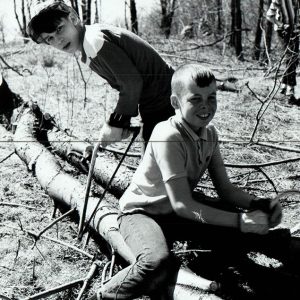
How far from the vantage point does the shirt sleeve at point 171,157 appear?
213 centimetres

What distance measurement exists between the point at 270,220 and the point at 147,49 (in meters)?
1.43

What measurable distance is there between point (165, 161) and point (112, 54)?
91 centimetres

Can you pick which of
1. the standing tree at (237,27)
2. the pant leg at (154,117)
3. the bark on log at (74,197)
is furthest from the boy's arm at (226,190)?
the standing tree at (237,27)

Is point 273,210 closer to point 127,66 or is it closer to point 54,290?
point 54,290

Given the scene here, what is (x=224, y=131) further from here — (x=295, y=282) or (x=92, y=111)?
(x=295, y=282)

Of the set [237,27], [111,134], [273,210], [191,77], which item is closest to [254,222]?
[273,210]

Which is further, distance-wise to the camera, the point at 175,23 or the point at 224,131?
the point at 175,23

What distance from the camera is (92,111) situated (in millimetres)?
6285

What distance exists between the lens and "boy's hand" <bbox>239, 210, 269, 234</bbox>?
206cm

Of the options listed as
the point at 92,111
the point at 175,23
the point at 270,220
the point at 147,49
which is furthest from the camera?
the point at 175,23

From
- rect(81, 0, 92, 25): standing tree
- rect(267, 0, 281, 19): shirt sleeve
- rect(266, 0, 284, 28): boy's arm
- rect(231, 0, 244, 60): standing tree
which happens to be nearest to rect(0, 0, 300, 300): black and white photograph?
rect(266, 0, 284, 28): boy's arm

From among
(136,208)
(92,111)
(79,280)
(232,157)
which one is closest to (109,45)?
(136,208)

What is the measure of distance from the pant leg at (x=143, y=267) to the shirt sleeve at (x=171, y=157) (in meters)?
0.26

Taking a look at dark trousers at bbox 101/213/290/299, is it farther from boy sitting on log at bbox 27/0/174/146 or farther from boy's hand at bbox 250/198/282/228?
boy sitting on log at bbox 27/0/174/146
